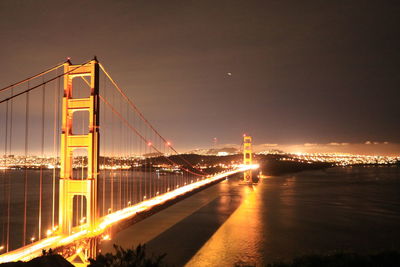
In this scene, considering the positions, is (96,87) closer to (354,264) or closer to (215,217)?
(354,264)

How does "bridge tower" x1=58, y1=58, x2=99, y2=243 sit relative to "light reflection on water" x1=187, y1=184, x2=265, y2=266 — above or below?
above

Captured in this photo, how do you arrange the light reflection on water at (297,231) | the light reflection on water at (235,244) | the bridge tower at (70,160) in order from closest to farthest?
the bridge tower at (70,160) < the light reflection on water at (235,244) < the light reflection on water at (297,231)

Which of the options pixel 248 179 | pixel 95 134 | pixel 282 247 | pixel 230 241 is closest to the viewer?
pixel 95 134

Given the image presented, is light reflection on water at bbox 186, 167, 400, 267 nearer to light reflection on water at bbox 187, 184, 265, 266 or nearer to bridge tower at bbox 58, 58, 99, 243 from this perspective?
light reflection on water at bbox 187, 184, 265, 266

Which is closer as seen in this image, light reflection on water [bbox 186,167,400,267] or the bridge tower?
the bridge tower

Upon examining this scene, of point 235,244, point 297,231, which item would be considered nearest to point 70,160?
point 235,244

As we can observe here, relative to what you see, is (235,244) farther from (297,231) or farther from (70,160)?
(70,160)

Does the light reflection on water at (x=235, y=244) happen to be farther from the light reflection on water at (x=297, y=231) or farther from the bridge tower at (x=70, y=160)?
the bridge tower at (x=70, y=160)

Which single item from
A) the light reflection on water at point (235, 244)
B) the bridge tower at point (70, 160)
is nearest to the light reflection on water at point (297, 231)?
the light reflection on water at point (235, 244)

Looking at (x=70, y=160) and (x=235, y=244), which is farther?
(x=235, y=244)

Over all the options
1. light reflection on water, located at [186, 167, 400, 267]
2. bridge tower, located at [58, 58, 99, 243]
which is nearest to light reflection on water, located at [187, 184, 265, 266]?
light reflection on water, located at [186, 167, 400, 267]

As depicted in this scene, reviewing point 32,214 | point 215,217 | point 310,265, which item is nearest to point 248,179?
point 215,217
